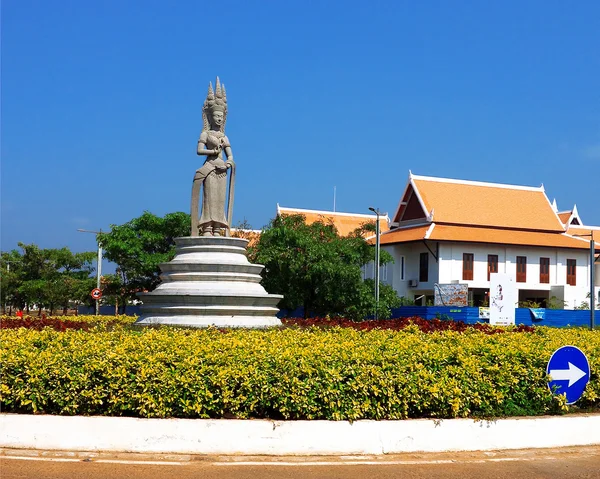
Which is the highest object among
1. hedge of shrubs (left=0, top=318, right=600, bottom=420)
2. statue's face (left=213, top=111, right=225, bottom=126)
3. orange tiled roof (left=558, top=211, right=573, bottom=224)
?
orange tiled roof (left=558, top=211, right=573, bottom=224)

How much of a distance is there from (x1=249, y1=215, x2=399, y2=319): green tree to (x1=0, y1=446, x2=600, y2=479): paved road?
1863 cm

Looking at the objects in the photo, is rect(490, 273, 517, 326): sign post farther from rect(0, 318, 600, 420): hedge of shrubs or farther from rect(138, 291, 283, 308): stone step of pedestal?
rect(0, 318, 600, 420): hedge of shrubs

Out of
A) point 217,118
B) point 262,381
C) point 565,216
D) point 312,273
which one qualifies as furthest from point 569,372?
point 565,216

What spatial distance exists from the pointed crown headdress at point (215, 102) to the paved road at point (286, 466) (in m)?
9.48

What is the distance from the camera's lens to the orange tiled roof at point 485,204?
1581 inches

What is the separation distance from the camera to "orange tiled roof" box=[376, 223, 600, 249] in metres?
38.5

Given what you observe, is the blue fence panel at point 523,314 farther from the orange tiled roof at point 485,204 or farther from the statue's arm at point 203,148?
the statue's arm at point 203,148

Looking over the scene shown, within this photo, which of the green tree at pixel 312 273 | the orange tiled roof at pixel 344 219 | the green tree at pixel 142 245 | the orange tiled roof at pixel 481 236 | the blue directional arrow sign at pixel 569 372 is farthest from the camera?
the orange tiled roof at pixel 344 219

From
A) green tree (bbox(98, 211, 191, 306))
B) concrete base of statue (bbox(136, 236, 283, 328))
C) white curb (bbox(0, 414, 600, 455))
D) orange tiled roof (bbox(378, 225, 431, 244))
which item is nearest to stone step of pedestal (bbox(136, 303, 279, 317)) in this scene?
concrete base of statue (bbox(136, 236, 283, 328))

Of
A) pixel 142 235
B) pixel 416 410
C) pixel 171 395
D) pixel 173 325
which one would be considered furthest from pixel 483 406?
pixel 142 235

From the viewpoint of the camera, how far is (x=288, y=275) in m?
26.2

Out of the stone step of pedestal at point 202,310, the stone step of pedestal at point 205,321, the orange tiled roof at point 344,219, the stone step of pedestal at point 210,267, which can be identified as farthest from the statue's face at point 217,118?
the orange tiled roof at point 344,219

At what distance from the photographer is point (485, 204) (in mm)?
41469

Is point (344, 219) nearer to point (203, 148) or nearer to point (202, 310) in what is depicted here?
point (203, 148)
